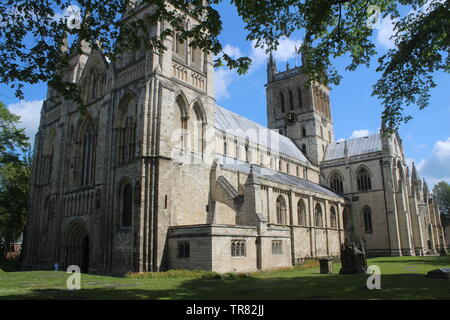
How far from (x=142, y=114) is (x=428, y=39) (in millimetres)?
18357

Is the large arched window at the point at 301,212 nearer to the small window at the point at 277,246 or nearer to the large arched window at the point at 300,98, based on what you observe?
the small window at the point at 277,246

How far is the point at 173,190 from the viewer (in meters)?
25.9

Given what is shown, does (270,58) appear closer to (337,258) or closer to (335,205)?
(335,205)

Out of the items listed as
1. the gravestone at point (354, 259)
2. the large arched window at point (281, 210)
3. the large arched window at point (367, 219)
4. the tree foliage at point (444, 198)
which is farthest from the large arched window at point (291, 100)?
the tree foliage at point (444, 198)

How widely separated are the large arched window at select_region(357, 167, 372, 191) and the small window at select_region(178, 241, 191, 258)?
33.6m

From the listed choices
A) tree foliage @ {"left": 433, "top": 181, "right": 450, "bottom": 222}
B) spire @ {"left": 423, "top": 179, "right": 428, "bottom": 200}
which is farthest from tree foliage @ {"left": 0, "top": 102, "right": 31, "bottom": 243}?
tree foliage @ {"left": 433, "top": 181, "right": 450, "bottom": 222}

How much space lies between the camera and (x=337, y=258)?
39.9 m

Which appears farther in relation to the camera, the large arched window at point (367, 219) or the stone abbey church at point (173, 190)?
the large arched window at point (367, 219)

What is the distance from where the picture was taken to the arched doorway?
1206 inches

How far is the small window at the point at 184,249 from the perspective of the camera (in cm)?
2375

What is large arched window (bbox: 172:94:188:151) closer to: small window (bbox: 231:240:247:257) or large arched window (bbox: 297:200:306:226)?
small window (bbox: 231:240:247:257)

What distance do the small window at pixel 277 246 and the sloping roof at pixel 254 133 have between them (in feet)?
41.6

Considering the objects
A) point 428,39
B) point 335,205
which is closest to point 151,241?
point 428,39

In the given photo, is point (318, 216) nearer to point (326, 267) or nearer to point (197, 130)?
point (197, 130)
